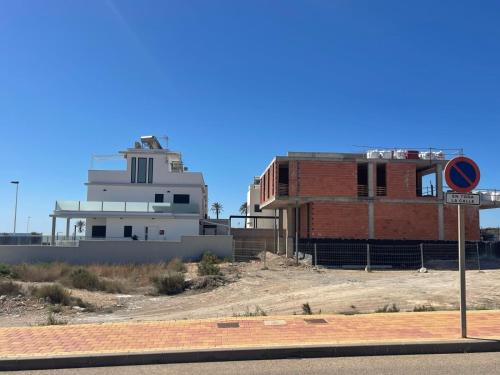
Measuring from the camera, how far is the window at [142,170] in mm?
48125

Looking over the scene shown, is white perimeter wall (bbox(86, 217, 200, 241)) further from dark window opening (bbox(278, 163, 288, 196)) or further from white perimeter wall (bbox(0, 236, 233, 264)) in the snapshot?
dark window opening (bbox(278, 163, 288, 196))

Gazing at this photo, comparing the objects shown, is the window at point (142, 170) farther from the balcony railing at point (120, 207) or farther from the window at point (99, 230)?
the window at point (99, 230)

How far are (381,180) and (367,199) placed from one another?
134 inches

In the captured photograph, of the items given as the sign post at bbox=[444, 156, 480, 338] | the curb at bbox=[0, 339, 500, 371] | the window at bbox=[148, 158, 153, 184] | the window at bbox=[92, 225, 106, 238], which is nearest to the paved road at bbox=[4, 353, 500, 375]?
the curb at bbox=[0, 339, 500, 371]

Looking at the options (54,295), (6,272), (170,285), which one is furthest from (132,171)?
(54,295)

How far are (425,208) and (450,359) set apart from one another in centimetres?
2968

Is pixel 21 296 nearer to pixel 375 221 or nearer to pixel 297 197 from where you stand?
pixel 297 197

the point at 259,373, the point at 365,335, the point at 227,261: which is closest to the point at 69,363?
the point at 259,373

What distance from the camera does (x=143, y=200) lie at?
4775cm

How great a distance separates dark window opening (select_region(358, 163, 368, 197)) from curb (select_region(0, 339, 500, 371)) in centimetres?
→ 2812

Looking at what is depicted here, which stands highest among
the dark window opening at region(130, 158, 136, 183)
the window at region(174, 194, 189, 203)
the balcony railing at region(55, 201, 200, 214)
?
the dark window opening at region(130, 158, 136, 183)

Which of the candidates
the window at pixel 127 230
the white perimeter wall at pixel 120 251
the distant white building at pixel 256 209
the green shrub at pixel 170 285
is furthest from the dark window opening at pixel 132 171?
the green shrub at pixel 170 285

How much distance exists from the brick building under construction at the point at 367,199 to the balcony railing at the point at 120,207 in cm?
1088

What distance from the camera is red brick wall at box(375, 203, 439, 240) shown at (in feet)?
112
